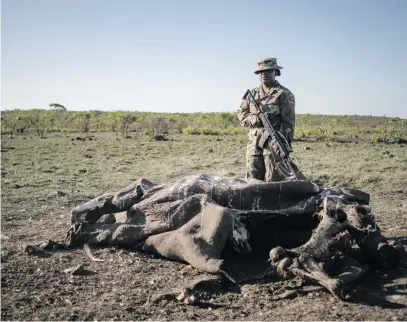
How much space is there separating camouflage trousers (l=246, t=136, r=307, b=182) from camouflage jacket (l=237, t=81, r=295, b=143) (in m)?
0.28

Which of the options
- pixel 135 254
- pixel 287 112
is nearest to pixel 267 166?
pixel 287 112

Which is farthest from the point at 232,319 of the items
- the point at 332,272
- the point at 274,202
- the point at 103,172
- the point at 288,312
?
the point at 103,172

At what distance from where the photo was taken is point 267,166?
6.61 meters

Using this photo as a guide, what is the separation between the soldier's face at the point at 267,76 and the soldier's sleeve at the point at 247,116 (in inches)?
15.7

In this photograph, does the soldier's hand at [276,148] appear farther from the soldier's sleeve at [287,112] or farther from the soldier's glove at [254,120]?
the soldier's glove at [254,120]

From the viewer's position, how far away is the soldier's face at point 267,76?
21.4 feet

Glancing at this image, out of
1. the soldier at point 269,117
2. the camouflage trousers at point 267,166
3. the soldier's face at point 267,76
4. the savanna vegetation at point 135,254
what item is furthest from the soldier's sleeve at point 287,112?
the savanna vegetation at point 135,254

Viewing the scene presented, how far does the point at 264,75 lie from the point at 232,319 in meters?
3.95

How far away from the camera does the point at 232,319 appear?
3645 millimetres

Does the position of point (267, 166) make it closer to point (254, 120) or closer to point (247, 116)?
point (254, 120)

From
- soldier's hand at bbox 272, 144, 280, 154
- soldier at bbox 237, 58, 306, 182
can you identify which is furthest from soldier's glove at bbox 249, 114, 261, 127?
soldier's hand at bbox 272, 144, 280, 154

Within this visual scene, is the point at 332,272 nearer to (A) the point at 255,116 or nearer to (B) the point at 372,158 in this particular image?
(A) the point at 255,116

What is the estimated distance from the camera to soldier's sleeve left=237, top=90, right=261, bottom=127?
263 inches

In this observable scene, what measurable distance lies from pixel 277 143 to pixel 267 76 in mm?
1040
